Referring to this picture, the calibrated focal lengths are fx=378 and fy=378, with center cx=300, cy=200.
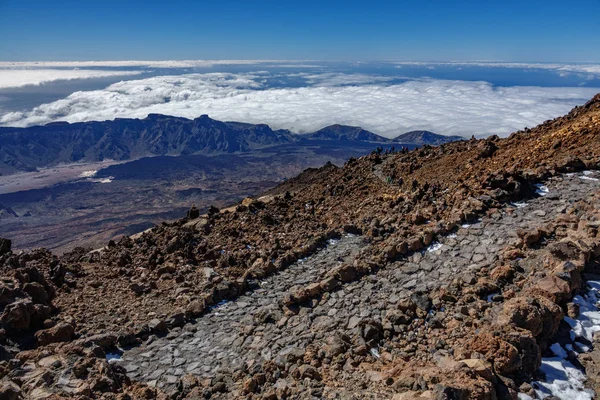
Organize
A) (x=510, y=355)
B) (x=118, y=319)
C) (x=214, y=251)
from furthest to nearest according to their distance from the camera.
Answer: (x=214, y=251), (x=118, y=319), (x=510, y=355)

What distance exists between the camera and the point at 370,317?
28.1ft

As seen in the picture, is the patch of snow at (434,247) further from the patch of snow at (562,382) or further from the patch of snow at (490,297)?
the patch of snow at (562,382)

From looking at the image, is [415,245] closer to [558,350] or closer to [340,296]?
[340,296]

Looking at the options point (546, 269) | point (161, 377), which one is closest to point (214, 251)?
point (161, 377)


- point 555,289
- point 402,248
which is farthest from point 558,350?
point 402,248

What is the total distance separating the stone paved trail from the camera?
8414 mm

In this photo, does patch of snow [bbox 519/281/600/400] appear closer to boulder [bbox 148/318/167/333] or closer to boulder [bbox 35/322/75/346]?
boulder [bbox 148/318/167/333]

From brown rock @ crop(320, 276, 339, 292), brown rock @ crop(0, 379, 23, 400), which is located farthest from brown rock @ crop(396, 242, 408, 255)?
brown rock @ crop(0, 379, 23, 400)

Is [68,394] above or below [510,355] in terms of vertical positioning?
below

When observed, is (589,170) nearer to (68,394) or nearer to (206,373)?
(206,373)

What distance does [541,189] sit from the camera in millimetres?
12453

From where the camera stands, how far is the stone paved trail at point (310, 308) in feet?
27.6

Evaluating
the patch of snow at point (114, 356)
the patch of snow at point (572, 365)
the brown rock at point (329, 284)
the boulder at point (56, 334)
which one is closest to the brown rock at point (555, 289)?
the patch of snow at point (572, 365)

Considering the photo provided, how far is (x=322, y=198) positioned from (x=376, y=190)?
2.69 meters
